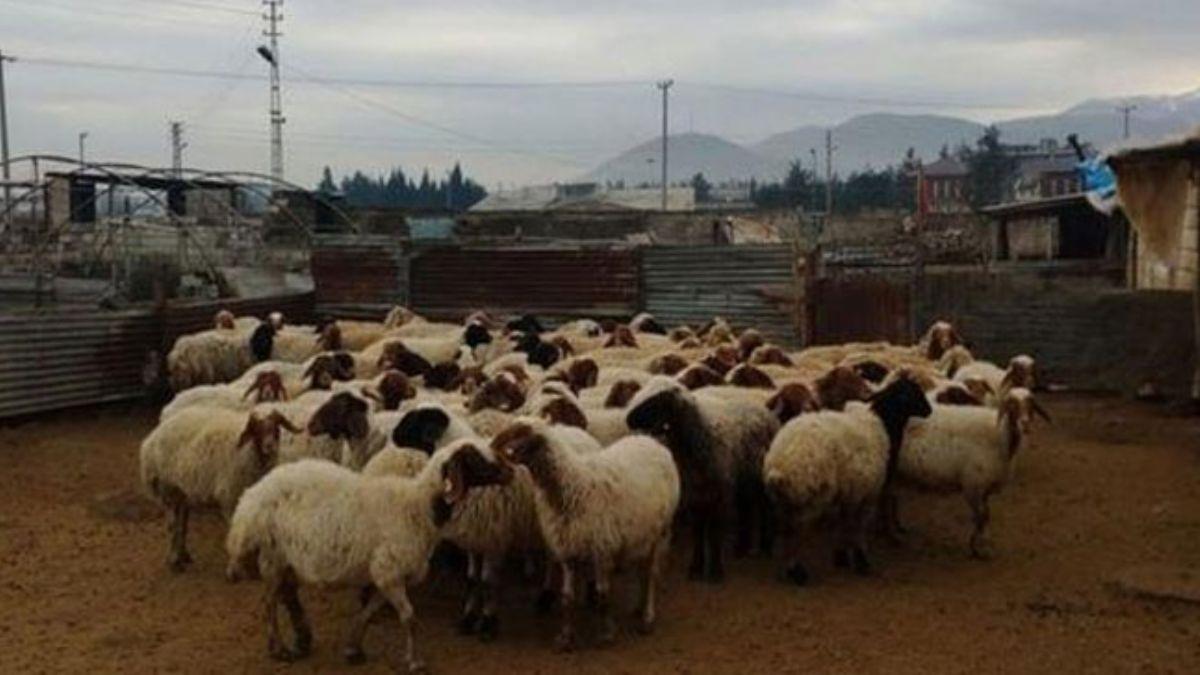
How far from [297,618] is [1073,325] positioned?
1419cm

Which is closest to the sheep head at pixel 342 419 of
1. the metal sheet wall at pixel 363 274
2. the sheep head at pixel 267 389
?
the sheep head at pixel 267 389

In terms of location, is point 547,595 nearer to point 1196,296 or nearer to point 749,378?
point 749,378

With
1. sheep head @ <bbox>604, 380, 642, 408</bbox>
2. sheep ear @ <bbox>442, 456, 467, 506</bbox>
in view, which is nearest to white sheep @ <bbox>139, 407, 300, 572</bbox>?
sheep ear @ <bbox>442, 456, 467, 506</bbox>

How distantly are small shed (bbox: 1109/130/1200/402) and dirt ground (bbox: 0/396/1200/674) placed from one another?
215 inches

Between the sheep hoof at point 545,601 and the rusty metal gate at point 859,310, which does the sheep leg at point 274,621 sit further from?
the rusty metal gate at point 859,310

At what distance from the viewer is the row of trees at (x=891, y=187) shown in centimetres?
9644

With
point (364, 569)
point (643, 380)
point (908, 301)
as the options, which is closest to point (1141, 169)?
point (908, 301)

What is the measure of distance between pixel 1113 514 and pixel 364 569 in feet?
25.0

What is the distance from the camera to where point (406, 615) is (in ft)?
25.2

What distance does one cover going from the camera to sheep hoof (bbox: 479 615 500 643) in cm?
851

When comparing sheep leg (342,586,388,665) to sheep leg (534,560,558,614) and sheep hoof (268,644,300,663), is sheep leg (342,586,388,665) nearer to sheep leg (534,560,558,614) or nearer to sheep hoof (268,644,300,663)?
sheep hoof (268,644,300,663)

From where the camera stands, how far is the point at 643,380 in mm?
11578

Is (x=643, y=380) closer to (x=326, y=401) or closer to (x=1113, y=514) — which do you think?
(x=326, y=401)

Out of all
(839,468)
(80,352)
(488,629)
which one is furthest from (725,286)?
(488,629)
